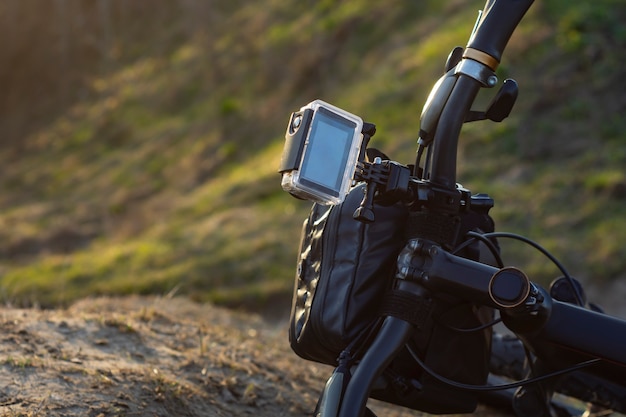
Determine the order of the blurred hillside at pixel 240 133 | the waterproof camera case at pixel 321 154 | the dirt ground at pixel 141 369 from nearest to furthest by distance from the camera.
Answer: the waterproof camera case at pixel 321 154 → the dirt ground at pixel 141 369 → the blurred hillside at pixel 240 133

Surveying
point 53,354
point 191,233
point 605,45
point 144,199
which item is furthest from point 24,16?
point 53,354

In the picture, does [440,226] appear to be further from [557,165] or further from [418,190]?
[557,165]

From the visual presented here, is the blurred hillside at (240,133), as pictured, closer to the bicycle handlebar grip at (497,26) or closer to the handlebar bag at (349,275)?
the handlebar bag at (349,275)

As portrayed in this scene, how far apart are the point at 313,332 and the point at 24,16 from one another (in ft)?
103

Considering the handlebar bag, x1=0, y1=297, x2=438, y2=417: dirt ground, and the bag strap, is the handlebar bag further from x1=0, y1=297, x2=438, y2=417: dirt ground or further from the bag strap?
x1=0, y1=297, x2=438, y2=417: dirt ground

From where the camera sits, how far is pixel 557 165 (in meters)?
9.42

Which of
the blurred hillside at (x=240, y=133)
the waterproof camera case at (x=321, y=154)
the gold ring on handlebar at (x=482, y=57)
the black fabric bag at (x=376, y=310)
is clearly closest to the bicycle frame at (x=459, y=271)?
the gold ring on handlebar at (x=482, y=57)

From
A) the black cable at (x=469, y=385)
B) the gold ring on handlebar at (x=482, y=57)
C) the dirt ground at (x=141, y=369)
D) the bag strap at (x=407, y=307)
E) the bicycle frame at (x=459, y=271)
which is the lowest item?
the dirt ground at (x=141, y=369)

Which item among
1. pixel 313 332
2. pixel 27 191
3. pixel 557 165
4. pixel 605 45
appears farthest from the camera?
pixel 27 191

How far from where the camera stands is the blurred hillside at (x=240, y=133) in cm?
902

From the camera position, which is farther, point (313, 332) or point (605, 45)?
point (605, 45)

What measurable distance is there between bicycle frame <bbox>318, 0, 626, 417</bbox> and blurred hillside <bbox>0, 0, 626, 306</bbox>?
2.69 metres

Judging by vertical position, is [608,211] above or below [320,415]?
above

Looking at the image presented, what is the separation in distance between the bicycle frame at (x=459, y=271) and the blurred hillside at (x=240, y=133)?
2.69 m
